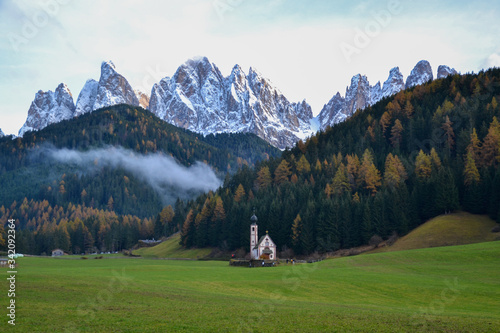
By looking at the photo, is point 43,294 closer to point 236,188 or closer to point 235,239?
point 235,239

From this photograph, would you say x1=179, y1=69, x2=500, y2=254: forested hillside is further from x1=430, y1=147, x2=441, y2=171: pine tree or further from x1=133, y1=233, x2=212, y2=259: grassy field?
x1=133, y1=233, x2=212, y2=259: grassy field

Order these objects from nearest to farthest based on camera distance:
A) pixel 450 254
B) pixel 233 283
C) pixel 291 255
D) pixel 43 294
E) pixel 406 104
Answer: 1. pixel 43 294
2. pixel 233 283
3. pixel 450 254
4. pixel 291 255
5. pixel 406 104

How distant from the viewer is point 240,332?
79.1 feet

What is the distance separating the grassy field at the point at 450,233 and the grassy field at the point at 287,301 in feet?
58.6

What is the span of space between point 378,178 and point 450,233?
28.6 m

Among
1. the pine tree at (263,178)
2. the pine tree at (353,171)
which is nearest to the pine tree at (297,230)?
the pine tree at (353,171)

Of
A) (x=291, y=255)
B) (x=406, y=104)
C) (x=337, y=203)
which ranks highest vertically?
(x=406, y=104)

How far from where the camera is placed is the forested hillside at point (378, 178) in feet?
302

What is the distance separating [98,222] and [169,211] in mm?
31099

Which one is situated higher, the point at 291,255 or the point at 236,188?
the point at 236,188

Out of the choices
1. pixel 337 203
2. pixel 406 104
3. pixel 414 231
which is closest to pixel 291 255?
pixel 337 203

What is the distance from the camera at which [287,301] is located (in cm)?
3725

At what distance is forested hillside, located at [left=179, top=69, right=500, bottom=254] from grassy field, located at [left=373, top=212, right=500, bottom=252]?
324cm

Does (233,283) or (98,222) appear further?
(98,222)
